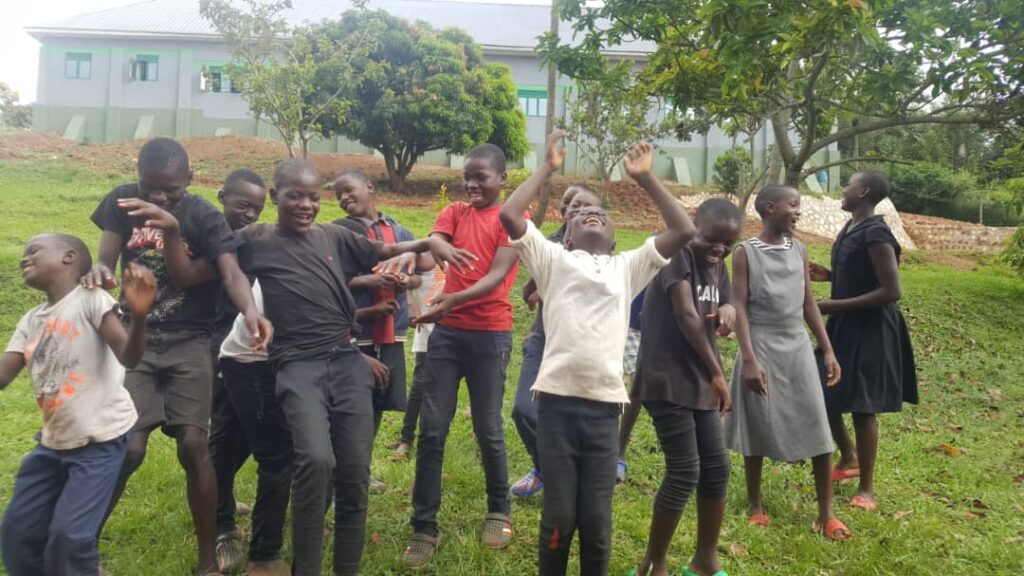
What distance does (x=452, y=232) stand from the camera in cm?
409

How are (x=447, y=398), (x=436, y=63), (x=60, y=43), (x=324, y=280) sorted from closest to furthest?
(x=324, y=280) → (x=447, y=398) → (x=436, y=63) → (x=60, y=43)

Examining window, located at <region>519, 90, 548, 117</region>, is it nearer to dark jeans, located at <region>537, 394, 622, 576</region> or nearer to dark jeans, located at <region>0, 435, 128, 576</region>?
dark jeans, located at <region>537, 394, 622, 576</region>

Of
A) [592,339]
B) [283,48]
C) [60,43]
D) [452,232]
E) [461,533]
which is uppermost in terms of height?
[60,43]

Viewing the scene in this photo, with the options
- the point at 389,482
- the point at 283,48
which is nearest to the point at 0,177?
the point at 283,48

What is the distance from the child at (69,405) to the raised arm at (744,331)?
8.92 ft

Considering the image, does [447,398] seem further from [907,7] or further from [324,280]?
[907,7]

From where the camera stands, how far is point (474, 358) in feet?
13.1

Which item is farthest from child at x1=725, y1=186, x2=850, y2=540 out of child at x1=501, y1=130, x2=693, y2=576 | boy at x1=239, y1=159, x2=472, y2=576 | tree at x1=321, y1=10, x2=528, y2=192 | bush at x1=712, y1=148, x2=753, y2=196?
bush at x1=712, y1=148, x2=753, y2=196

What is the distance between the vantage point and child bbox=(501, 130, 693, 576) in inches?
123

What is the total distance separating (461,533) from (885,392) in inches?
103

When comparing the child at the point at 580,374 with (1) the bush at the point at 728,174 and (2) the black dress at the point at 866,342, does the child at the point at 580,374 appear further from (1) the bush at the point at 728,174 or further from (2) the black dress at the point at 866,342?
(1) the bush at the point at 728,174

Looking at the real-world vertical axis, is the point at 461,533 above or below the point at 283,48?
below

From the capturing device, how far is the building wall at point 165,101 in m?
27.5

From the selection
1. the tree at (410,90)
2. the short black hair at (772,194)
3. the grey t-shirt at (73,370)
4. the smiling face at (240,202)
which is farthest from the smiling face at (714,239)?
the tree at (410,90)
